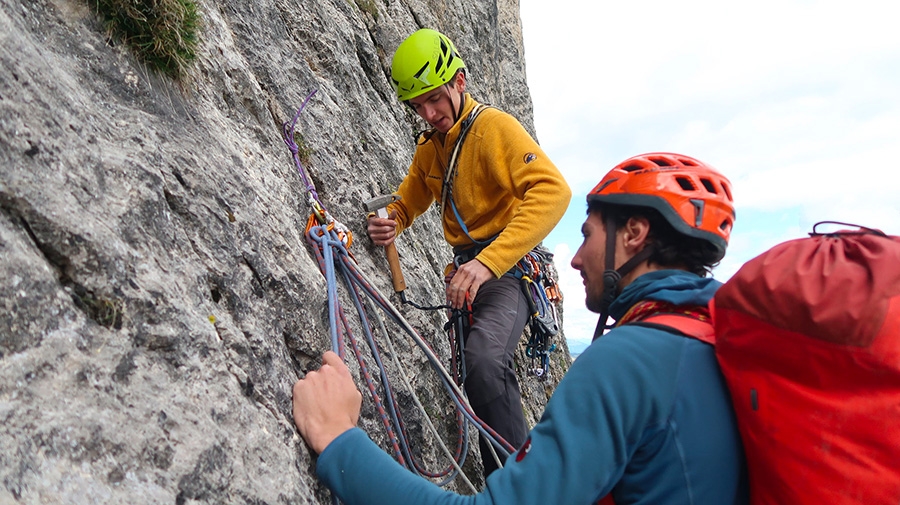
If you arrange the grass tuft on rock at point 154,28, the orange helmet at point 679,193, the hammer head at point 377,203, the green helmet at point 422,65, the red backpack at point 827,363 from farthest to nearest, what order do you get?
1. the hammer head at point 377,203
2. the green helmet at point 422,65
3. the grass tuft on rock at point 154,28
4. the orange helmet at point 679,193
5. the red backpack at point 827,363

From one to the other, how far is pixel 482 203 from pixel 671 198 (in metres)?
2.29

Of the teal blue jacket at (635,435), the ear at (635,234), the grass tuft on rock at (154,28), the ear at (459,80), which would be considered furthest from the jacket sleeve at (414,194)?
the teal blue jacket at (635,435)

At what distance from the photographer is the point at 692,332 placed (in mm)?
1940

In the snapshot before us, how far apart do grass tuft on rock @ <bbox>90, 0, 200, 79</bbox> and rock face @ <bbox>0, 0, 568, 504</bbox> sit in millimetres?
77

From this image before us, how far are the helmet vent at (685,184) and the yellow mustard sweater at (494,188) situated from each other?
1.55 m

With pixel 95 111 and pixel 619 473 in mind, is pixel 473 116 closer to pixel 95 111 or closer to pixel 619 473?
pixel 95 111

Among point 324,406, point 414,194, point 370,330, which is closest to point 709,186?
point 324,406

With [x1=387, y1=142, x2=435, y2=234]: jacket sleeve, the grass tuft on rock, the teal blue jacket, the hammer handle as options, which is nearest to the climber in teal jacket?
the teal blue jacket

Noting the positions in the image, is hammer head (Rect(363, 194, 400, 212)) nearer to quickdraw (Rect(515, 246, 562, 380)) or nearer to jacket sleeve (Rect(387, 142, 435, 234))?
jacket sleeve (Rect(387, 142, 435, 234))

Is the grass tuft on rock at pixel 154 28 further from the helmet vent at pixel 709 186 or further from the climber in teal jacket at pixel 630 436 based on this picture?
the helmet vent at pixel 709 186

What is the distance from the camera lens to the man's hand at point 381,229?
4707 mm

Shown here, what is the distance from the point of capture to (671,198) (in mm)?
2402

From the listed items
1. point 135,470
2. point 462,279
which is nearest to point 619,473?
point 135,470

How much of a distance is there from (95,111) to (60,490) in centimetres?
161
